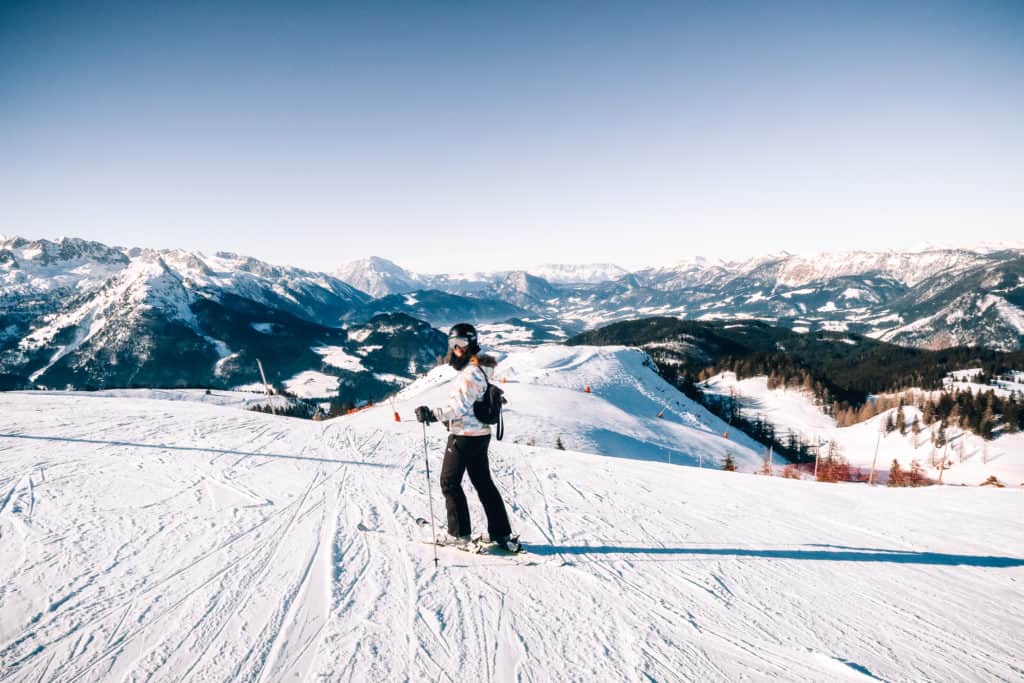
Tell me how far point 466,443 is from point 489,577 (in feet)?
5.37

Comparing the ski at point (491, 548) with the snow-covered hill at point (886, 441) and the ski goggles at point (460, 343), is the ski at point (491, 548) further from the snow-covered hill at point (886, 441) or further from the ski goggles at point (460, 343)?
the snow-covered hill at point (886, 441)

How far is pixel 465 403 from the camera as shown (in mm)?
5688

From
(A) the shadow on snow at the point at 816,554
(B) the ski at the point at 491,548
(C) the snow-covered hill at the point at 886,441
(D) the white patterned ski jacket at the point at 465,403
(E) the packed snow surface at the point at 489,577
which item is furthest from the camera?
(C) the snow-covered hill at the point at 886,441

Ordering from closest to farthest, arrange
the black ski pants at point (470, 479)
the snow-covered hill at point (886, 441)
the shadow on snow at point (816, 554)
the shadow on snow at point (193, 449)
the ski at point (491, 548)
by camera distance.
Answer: the black ski pants at point (470, 479), the ski at point (491, 548), the shadow on snow at point (816, 554), the shadow on snow at point (193, 449), the snow-covered hill at point (886, 441)

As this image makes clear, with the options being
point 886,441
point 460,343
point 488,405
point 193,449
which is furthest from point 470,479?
point 886,441

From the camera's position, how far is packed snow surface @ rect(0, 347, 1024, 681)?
401 centimetres

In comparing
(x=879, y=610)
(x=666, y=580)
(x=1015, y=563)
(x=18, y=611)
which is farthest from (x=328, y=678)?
(x=1015, y=563)

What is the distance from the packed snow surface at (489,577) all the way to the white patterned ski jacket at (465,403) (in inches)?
69.8

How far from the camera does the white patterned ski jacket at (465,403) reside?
568cm

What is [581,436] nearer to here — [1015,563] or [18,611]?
[1015,563]

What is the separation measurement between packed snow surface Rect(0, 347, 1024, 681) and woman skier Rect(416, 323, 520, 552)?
1.36 feet

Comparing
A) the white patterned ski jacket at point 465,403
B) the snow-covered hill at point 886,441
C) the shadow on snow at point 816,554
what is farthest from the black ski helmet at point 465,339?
the snow-covered hill at point 886,441

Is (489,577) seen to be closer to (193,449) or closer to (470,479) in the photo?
(470,479)

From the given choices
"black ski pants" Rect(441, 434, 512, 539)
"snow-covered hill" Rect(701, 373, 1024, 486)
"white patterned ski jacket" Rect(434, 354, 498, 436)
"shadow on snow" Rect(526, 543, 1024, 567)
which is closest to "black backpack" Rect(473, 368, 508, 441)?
"white patterned ski jacket" Rect(434, 354, 498, 436)
